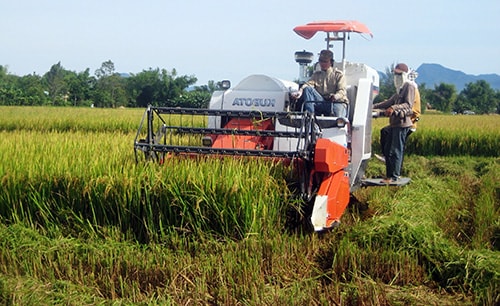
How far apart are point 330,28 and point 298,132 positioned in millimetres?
2863

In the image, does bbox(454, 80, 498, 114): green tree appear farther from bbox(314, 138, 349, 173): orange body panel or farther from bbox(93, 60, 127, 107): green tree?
bbox(314, 138, 349, 173): orange body panel

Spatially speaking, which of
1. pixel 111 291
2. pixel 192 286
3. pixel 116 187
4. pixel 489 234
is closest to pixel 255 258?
pixel 192 286

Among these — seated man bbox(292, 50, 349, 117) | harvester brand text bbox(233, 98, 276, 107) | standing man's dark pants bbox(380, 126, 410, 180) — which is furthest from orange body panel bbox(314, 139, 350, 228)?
standing man's dark pants bbox(380, 126, 410, 180)

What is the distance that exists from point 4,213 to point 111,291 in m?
2.14

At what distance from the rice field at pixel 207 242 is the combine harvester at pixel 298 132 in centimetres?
22

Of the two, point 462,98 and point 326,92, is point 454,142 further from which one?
point 462,98

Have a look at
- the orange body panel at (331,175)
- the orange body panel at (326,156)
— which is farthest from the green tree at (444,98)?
the orange body panel at (326,156)

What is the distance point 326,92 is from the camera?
8.08 meters

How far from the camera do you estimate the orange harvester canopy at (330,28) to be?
902cm

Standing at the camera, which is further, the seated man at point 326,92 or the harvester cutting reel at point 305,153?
the seated man at point 326,92

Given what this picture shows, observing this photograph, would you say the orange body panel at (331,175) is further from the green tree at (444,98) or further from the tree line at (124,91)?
the green tree at (444,98)

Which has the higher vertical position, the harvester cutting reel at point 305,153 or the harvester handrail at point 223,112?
the harvester handrail at point 223,112

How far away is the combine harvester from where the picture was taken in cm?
629

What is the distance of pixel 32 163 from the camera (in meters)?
6.80
